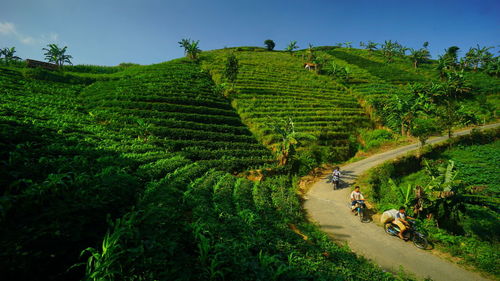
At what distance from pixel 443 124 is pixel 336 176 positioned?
1959 centimetres

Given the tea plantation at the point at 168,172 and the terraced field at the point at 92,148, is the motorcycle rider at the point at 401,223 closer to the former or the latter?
the tea plantation at the point at 168,172

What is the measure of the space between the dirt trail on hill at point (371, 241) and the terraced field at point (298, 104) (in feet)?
36.4

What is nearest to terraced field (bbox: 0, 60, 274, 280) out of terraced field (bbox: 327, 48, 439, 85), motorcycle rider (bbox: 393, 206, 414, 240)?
motorcycle rider (bbox: 393, 206, 414, 240)

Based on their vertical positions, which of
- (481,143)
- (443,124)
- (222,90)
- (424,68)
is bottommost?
(481,143)

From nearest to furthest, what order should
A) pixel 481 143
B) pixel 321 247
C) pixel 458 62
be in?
pixel 321 247 < pixel 481 143 < pixel 458 62

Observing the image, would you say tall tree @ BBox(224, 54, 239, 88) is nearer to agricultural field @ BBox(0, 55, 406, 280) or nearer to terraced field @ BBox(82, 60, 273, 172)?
terraced field @ BBox(82, 60, 273, 172)

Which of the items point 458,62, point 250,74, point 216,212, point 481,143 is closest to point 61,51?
point 250,74

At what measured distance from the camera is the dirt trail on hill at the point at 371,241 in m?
9.48

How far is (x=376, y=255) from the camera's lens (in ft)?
34.3

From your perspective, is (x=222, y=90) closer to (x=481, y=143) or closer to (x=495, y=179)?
(x=495, y=179)

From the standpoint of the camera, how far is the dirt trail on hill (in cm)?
948

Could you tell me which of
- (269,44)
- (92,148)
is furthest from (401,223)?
(269,44)

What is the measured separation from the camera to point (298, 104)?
36.6m

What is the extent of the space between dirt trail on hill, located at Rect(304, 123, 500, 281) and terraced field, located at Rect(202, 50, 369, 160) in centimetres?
1110
